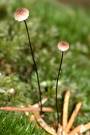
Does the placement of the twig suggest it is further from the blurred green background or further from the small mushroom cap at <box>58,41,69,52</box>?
the small mushroom cap at <box>58,41,69,52</box>

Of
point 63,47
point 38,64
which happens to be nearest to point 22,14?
point 63,47

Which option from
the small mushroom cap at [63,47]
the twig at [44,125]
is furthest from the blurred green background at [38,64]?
the small mushroom cap at [63,47]

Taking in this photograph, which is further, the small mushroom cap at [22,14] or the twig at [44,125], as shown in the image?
the twig at [44,125]

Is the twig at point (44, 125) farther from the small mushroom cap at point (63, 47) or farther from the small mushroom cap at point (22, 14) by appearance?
the small mushroom cap at point (22, 14)

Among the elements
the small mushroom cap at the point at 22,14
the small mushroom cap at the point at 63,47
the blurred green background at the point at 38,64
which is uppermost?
the small mushroom cap at the point at 22,14

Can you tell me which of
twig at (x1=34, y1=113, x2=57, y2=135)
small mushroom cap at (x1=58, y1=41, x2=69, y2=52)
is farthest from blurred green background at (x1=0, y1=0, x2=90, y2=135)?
small mushroom cap at (x1=58, y1=41, x2=69, y2=52)

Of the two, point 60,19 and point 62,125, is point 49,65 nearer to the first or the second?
point 62,125

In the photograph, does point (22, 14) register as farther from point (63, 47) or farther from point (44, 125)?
point (44, 125)

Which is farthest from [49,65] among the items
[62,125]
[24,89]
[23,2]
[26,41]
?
[23,2]

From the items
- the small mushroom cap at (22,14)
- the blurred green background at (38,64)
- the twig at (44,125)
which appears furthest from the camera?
the blurred green background at (38,64)
